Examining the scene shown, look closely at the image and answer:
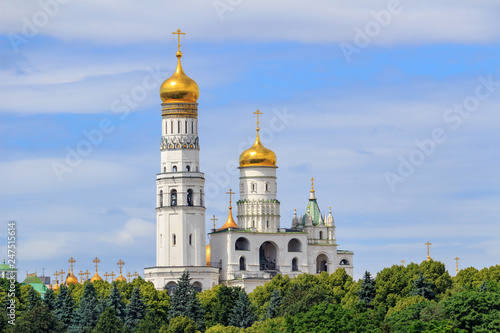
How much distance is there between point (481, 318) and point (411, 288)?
650 inches

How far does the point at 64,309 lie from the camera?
104m

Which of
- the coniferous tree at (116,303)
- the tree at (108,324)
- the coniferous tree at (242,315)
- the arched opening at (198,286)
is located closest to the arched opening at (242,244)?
the arched opening at (198,286)

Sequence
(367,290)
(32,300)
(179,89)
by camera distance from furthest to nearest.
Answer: (179,89) < (32,300) < (367,290)

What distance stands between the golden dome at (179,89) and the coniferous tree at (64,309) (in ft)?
78.2

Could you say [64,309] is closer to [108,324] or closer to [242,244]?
[108,324]

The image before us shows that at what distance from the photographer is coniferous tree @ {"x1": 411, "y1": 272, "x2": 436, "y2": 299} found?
97.4m

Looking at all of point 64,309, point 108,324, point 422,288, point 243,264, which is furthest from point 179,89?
point 422,288

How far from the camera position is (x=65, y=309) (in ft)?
342

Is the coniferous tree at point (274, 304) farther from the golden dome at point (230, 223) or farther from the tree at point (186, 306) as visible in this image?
the golden dome at point (230, 223)

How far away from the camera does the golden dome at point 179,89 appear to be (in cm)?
12344

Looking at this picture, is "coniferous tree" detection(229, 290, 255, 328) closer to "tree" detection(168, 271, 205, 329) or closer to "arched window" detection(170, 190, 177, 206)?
"tree" detection(168, 271, 205, 329)

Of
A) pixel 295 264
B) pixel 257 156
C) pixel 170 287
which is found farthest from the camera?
pixel 295 264

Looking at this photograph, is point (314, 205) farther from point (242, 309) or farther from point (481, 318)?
point (481, 318)

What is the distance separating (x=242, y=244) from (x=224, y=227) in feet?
8.44
